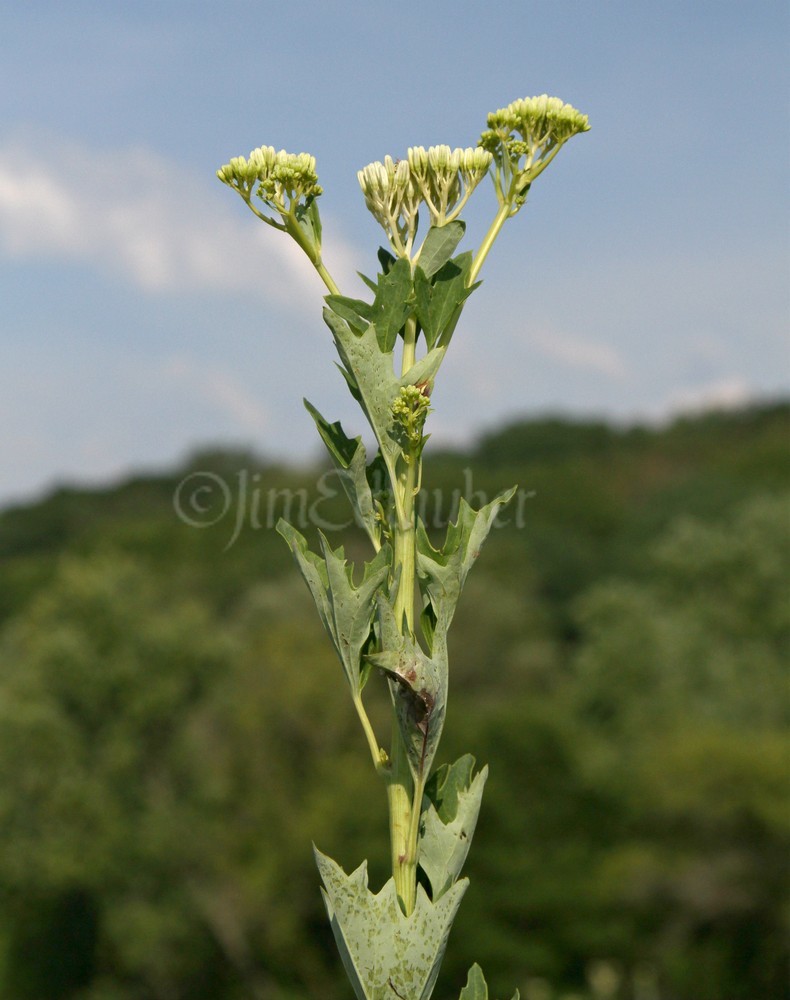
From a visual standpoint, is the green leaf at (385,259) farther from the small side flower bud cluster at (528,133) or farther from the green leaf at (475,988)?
the green leaf at (475,988)

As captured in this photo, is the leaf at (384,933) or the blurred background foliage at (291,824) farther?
the blurred background foliage at (291,824)

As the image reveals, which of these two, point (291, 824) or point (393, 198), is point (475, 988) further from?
point (291, 824)

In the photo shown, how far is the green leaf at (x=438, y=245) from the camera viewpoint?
4254 mm

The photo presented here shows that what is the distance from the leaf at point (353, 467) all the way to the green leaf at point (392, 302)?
37 cm

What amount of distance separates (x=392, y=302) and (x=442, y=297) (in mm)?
196

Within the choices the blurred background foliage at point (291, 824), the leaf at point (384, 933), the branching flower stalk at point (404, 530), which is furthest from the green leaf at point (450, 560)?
the blurred background foliage at point (291, 824)

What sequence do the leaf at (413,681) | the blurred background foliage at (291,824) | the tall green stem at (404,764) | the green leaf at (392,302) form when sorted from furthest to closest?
the blurred background foliage at (291,824) → the green leaf at (392,302) → the tall green stem at (404,764) → the leaf at (413,681)

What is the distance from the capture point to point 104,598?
35.1 m

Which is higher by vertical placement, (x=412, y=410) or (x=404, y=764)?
(x=412, y=410)

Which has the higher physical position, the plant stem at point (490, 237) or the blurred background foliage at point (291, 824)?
the plant stem at point (490, 237)

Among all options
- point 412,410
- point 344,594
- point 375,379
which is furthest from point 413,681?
point 375,379

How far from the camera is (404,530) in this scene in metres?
4.09

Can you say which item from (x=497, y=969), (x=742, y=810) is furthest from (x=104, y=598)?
(x=742, y=810)

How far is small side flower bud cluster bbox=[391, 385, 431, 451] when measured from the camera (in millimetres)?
4082
